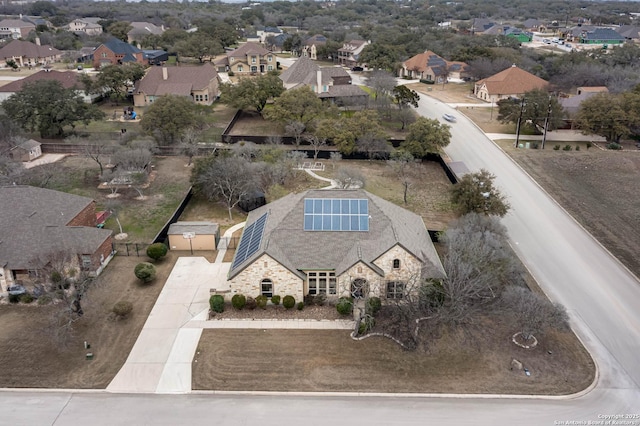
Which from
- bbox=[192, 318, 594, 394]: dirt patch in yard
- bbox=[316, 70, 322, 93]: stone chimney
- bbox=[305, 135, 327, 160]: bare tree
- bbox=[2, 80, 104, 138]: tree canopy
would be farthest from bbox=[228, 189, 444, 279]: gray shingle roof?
bbox=[316, 70, 322, 93]: stone chimney

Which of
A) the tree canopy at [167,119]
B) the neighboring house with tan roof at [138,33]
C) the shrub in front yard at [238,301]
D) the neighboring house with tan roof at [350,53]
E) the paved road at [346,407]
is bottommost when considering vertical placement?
the paved road at [346,407]

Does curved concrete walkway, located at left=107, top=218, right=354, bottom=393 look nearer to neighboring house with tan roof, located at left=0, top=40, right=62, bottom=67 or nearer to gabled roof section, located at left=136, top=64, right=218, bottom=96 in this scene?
gabled roof section, located at left=136, top=64, right=218, bottom=96

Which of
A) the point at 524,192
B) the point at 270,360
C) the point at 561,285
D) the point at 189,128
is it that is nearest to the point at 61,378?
the point at 270,360

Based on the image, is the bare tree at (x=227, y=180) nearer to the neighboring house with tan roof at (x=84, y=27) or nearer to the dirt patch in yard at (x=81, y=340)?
the dirt patch in yard at (x=81, y=340)

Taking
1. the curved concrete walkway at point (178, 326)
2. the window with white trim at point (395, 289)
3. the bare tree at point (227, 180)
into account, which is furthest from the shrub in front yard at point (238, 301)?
the bare tree at point (227, 180)

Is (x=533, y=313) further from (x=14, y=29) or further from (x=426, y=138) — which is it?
(x=14, y=29)

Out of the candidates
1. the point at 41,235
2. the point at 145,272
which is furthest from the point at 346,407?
the point at 41,235
